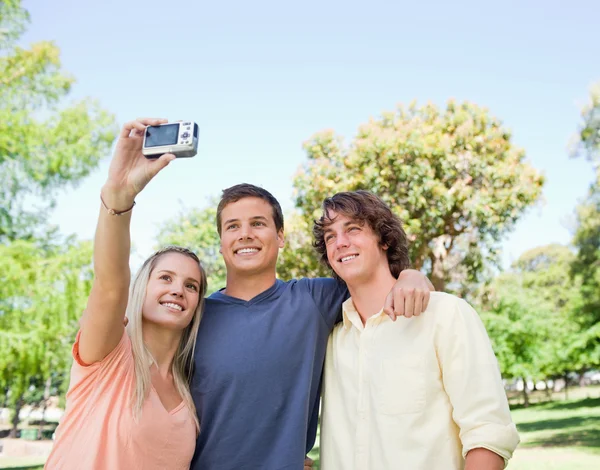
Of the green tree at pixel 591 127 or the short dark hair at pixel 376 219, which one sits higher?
the green tree at pixel 591 127

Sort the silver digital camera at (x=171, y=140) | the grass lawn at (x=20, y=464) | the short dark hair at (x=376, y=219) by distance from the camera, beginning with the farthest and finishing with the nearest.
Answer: the grass lawn at (x=20, y=464) < the short dark hair at (x=376, y=219) < the silver digital camera at (x=171, y=140)

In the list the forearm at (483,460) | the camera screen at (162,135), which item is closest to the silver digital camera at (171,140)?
the camera screen at (162,135)

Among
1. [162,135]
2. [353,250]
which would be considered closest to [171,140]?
[162,135]

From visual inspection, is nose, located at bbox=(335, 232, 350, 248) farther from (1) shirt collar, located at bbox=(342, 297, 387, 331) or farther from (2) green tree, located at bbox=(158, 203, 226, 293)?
(2) green tree, located at bbox=(158, 203, 226, 293)

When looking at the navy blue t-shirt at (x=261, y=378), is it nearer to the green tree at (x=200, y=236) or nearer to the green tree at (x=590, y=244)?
the green tree at (x=590, y=244)

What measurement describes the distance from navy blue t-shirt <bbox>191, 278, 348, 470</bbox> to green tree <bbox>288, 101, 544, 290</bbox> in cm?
1042

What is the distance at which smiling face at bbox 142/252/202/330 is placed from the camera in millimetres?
2893

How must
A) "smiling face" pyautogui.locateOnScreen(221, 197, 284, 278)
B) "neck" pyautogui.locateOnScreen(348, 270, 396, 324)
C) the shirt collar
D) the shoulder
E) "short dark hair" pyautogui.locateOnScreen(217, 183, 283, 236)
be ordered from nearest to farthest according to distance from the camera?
the shoulder → the shirt collar → "neck" pyautogui.locateOnScreen(348, 270, 396, 324) → "smiling face" pyautogui.locateOnScreen(221, 197, 284, 278) → "short dark hair" pyautogui.locateOnScreen(217, 183, 283, 236)

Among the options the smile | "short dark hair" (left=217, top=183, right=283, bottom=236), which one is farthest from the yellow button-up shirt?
"short dark hair" (left=217, top=183, right=283, bottom=236)

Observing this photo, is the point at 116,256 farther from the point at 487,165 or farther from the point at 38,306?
the point at 487,165

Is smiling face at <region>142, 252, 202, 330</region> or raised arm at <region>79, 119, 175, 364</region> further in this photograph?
smiling face at <region>142, 252, 202, 330</region>

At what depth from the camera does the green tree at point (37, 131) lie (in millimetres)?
13172

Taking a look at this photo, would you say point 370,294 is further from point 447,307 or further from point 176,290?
point 176,290

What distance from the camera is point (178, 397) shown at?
2861 mm
